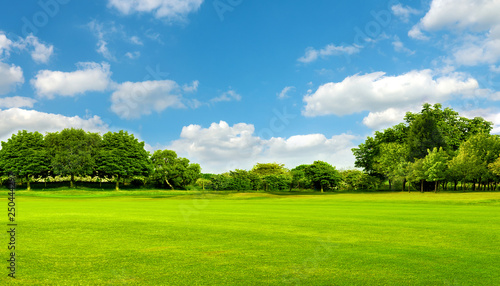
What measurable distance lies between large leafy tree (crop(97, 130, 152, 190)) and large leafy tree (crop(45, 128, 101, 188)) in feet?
8.03

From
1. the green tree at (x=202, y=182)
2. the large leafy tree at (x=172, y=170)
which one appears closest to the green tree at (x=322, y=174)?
the green tree at (x=202, y=182)

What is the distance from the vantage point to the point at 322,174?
91.0 metres

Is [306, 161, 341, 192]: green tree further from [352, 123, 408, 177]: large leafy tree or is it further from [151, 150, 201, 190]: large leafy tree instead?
[151, 150, 201, 190]: large leafy tree

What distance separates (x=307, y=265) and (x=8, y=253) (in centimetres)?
800

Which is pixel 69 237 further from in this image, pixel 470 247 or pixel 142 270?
pixel 470 247

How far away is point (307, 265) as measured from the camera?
8.01 meters

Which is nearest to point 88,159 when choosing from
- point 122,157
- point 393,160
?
point 122,157

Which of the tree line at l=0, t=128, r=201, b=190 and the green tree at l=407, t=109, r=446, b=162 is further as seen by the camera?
the green tree at l=407, t=109, r=446, b=162

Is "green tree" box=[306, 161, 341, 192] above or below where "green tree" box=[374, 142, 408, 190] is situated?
below

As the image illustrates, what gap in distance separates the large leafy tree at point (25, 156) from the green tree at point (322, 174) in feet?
216

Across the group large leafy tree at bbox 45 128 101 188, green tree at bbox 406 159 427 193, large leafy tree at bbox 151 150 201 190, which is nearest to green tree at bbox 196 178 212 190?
large leafy tree at bbox 151 150 201 190

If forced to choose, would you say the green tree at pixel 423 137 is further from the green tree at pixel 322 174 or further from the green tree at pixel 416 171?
the green tree at pixel 322 174

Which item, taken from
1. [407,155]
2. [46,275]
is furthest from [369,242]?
[407,155]

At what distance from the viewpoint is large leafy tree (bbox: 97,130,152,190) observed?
82.8 metres
